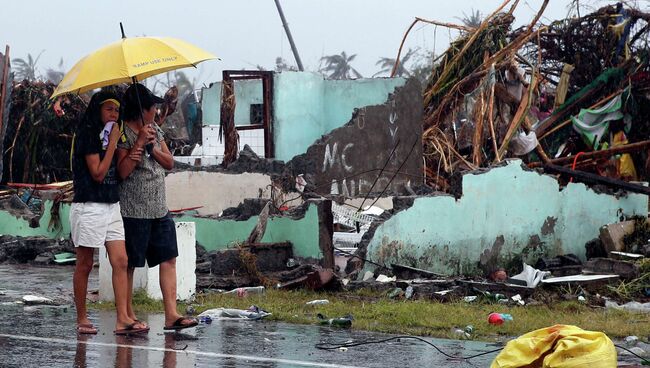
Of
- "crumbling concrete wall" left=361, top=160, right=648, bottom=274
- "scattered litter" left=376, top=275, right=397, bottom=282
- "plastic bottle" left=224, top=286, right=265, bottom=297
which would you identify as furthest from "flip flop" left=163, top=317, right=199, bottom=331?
"crumbling concrete wall" left=361, top=160, right=648, bottom=274

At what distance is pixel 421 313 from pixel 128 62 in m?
3.78

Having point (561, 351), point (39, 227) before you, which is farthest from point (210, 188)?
point (561, 351)

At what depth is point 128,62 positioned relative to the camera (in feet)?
25.3

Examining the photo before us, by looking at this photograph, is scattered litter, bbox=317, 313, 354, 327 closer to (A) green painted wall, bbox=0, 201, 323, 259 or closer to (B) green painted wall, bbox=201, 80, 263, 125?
(A) green painted wall, bbox=0, 201, 323, 259

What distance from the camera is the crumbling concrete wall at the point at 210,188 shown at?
18.9 m

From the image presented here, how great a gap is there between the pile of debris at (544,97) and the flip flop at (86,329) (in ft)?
42.9

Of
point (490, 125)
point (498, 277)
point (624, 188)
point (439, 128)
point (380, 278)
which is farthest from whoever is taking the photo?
point (439, 128)

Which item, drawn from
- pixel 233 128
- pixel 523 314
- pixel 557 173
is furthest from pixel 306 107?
pixel 523 314

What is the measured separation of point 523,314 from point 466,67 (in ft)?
41.9

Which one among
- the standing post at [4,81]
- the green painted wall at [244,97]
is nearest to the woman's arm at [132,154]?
the standing post at [4,81]

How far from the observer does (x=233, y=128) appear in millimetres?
21188

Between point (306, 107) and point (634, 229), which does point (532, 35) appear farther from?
point (634, 229)

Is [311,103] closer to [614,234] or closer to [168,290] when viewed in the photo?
[614,234]

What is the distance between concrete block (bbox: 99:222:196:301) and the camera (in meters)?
10.4
